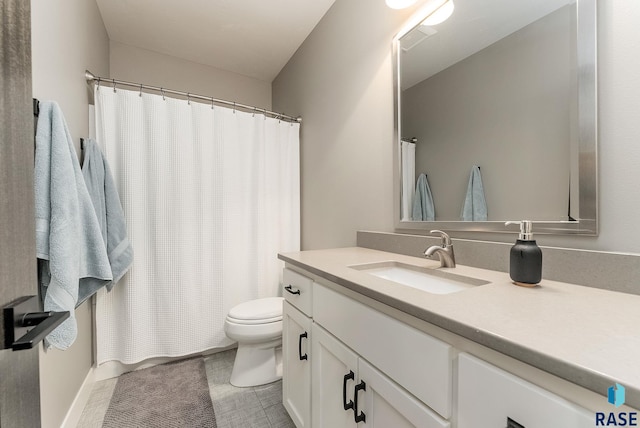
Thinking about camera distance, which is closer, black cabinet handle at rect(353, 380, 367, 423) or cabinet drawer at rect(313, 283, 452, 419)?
cabinet drawer at rect(313, 283, 452, 419)

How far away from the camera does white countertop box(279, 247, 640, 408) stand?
35 cm

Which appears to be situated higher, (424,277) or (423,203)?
(423,203)

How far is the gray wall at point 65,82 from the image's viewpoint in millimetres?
1030

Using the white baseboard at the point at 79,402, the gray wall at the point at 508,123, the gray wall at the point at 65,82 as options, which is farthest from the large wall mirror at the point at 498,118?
the white baseboard at the point at 79,402

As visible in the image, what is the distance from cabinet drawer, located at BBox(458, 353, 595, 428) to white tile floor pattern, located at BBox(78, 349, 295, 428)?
46.2 inches

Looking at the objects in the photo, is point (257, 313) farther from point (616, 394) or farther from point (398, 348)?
point (616, 394)

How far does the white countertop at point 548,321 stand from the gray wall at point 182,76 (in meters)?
2.56

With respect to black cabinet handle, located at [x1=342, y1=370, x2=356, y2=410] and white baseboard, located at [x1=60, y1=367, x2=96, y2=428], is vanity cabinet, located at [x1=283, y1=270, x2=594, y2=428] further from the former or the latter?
white baseboard, located at [x1=60, y1=367, x2=96, y2=428]

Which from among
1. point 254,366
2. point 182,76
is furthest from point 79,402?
point 182,76

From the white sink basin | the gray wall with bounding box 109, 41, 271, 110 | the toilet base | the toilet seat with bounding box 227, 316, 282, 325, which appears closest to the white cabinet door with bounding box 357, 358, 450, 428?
the white sink basin

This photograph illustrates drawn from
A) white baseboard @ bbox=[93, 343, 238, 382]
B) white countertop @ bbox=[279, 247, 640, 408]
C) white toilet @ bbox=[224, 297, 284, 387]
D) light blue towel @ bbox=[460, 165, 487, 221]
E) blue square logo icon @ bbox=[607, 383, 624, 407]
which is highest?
light blue towel @ bbox=[460, 165, 487, 221]

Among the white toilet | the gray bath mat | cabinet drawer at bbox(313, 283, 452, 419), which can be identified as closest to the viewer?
cabinet drawer at bbox(313, 283, 452, 419)

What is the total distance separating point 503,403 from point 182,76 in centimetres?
305

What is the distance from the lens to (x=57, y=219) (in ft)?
3.19
